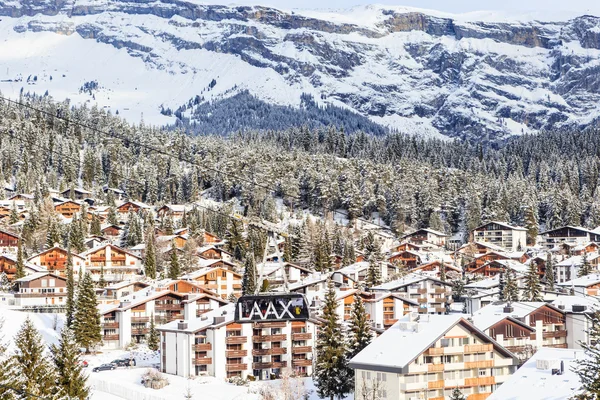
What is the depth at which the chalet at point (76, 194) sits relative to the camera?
6186 inches

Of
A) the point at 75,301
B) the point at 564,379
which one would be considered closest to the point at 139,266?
the point at 75,301

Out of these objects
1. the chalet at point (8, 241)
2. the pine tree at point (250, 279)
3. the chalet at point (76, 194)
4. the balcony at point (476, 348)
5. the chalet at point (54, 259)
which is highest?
the chalet at point (76, 194)

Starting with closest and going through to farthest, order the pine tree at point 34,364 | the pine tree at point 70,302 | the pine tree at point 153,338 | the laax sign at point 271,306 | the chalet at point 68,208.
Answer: the pine tree at point 34,364 → the laax sign at point 271,306 → the pine tree at point 153,338 → the pine tree at point 70,302 → the chalet at point 68,208

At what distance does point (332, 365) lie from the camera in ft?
210

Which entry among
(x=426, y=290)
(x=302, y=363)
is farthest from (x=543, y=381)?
(x=426, y=290)

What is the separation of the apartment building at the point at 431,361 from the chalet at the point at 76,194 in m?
102

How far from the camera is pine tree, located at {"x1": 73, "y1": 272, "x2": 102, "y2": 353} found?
83375 millimetres

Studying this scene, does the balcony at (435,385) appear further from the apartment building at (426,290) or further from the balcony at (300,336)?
the apartment building at (426,290)

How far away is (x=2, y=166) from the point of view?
169250 mm

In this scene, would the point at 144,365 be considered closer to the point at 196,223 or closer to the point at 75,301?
the point at 75,301

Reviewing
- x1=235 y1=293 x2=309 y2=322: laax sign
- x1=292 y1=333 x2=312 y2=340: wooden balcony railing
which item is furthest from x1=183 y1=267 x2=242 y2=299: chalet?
x1=235 y1=293 x2=309 y2=322: laax sign

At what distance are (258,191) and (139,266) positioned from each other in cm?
3493

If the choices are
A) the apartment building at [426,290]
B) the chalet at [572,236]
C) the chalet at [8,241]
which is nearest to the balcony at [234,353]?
the apartment building at [426,290]

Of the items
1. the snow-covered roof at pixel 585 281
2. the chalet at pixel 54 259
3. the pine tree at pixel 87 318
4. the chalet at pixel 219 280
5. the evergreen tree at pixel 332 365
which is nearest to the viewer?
the evergreen tree at pixel 332 365
